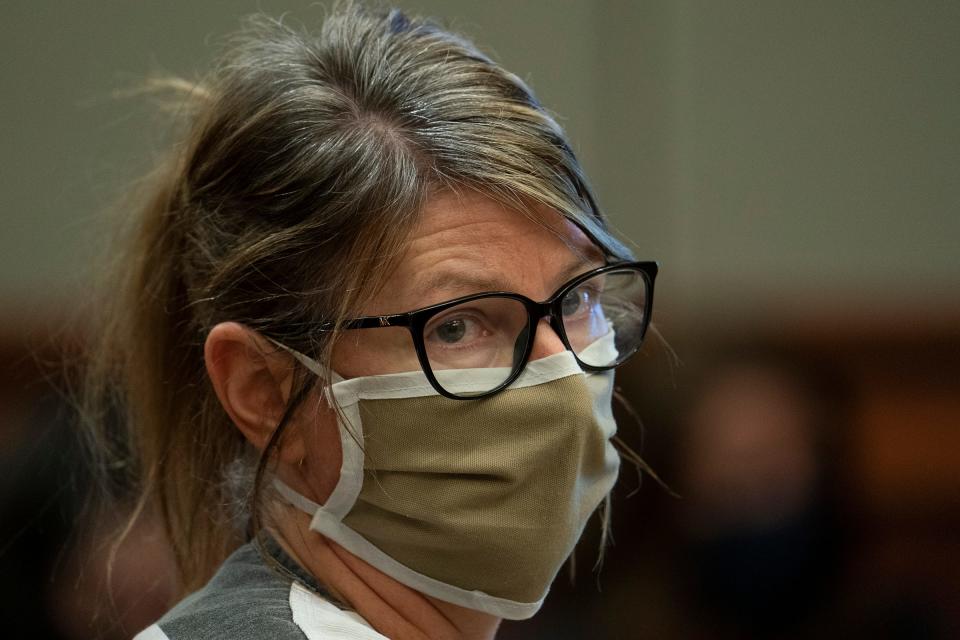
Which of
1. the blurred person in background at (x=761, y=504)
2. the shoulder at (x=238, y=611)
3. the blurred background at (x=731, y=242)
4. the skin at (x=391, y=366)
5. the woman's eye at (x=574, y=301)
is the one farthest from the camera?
the blurred background at (x=731, y=242)

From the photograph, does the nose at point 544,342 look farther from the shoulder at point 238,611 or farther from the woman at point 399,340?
the shoulder at point 238,611

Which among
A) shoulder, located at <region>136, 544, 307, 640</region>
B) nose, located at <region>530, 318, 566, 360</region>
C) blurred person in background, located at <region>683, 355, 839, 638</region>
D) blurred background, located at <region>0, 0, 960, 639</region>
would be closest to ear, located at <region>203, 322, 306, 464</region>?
shoulder, located at <region>136, 544, 307, 640</region>

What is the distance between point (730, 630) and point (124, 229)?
197cm

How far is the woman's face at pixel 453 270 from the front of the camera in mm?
1203

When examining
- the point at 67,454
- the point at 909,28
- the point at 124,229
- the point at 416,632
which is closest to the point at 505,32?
the point at 909,28

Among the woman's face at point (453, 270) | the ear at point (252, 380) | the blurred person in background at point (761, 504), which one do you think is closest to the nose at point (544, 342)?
the woman's face at point (453, 270)

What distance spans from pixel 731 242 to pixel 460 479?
273 centimetres

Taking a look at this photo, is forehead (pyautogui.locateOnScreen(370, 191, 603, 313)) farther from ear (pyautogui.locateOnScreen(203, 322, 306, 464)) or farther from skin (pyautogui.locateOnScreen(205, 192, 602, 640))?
ear (pyautogui.locateOnScreen(203, 322, 306, 464))

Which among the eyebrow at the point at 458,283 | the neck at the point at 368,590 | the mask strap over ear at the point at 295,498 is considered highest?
the eyebrow at the point at 458,283

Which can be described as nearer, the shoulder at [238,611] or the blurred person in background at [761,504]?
the shoulder at [238,611]

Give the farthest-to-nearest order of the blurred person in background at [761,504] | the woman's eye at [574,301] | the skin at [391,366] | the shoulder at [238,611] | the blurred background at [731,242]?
the blurred background at [731,242] < the blurred person in background at [761,504] < the woman's eye at [574,301] < the skin at [391,366] < the shoulder at [238,611]

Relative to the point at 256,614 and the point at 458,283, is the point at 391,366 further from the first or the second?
the point at 256,614

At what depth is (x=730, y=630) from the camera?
9.54 ft

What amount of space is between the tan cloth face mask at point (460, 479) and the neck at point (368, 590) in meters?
0.02
